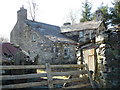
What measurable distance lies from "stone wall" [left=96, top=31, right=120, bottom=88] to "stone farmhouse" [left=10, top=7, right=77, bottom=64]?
47.8ft

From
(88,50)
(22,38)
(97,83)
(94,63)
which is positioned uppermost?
(22,38)

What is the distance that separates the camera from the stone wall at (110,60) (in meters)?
6.60

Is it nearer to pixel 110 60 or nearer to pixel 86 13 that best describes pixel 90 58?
pixel 110 60

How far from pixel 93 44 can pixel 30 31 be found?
17.9 m

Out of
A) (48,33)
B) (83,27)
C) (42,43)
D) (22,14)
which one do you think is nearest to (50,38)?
(42,43)

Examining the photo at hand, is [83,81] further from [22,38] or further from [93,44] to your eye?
[22,38]

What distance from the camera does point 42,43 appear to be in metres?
22.5

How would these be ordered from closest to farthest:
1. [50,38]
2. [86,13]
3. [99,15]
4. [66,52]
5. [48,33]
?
1. [50,38]
2. [66,52]
3. [48,33]
4. [99,15]
5. [86,13]

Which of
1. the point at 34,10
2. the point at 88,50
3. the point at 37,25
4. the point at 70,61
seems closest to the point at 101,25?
the point at 70,61

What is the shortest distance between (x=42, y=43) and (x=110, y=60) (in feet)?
53.9

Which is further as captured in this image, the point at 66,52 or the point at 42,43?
the point at 66,52

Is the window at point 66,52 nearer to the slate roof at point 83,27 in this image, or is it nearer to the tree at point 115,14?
the slate roof at point 83,27

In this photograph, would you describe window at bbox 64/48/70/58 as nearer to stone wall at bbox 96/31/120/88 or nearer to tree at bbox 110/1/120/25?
tree at bbox 110/1/120/25

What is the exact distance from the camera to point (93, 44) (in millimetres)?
7727
